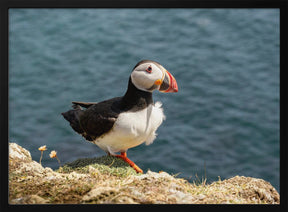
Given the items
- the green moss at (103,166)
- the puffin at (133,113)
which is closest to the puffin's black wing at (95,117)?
the puffin at (133,113)

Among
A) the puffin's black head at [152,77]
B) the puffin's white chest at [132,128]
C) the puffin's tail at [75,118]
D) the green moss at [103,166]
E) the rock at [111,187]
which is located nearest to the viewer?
the rock at [111,187]

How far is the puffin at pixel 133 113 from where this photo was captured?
195 inches

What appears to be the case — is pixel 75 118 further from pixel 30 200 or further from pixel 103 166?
pixel 30 200

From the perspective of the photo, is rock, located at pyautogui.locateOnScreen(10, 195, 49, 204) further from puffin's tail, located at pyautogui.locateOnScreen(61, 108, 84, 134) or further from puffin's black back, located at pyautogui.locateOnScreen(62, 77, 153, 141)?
puffin's tail, located at pyautogui.locateOnScreen(61, 108, 84, 134)

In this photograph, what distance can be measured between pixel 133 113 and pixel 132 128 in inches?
7.3

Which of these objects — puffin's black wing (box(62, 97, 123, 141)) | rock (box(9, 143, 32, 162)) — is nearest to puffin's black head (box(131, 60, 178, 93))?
puffin's black wing (box(62, 97, 123, 141))

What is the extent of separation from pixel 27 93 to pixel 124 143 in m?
6.35

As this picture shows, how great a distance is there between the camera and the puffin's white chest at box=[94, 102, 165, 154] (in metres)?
5.05

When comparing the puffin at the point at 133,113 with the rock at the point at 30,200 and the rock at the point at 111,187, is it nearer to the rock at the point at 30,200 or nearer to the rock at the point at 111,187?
the rock at the point at 111,187

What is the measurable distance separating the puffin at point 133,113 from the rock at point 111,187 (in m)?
0.34

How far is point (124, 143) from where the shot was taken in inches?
206

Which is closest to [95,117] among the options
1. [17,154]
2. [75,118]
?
[75,118]
